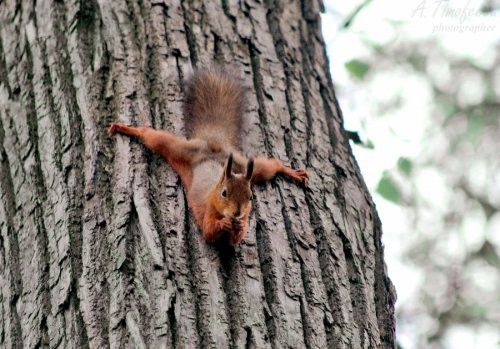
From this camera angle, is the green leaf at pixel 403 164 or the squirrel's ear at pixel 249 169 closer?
the squirrel's ear at pixel 249 169

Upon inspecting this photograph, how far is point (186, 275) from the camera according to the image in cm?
200

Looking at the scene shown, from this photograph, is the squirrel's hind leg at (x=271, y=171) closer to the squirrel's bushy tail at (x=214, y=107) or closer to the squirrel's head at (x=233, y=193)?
the squirrel's head at (x=233, y=193)

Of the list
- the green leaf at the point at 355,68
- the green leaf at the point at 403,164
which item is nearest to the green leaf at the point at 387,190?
the green leaf at the point at 403,164

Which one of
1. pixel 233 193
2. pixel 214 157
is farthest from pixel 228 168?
pixel 214 157

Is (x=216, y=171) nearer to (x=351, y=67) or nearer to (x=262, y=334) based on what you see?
(x=351, y=67)

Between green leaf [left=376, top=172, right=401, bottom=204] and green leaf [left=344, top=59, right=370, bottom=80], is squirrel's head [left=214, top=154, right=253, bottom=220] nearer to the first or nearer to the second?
green leaf [left=376, top=172, right=401, bottom=204]

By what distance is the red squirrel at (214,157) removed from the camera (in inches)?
93.0

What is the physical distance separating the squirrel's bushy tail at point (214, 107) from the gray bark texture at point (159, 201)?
0.05 metres

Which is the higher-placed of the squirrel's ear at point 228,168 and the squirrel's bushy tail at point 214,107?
the squirrel's bushy tail at point 214,107

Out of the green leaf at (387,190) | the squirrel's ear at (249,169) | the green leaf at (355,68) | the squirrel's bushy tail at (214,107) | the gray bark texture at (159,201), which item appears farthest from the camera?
the green leaf at (355,68)

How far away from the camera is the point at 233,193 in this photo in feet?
8.59

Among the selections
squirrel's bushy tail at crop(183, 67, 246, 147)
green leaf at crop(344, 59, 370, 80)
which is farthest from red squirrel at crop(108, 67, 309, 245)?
green leaf at crop(344, 59, 370, 80)

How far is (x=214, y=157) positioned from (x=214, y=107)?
9.0 inches

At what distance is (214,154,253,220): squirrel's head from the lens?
2.45 meters
